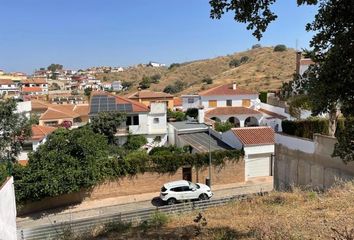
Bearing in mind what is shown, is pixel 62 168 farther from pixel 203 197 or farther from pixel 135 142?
pixel 135 142

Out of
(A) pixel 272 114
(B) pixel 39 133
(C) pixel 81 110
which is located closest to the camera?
(B) pixel 39 133

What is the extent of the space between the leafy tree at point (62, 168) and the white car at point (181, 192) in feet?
14.3

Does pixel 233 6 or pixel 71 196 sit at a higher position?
pixel 233 6

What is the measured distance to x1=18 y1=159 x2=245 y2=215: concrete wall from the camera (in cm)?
2192

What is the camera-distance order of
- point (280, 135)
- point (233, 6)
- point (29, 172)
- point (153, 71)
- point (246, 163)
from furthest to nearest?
point (153, 71), point (246, 163), point (29, 172), point (280, 135), point (233, 6)

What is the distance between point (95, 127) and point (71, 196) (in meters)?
12.4

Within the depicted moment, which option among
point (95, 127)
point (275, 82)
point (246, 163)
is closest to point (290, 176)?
point (246, 163)

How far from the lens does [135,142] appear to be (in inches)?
1346

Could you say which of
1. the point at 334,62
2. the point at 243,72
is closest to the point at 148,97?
the point at 334,62

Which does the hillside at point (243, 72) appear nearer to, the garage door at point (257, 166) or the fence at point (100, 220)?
the garage door at point (257, 166)

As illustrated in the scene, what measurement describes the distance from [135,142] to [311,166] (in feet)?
66.8

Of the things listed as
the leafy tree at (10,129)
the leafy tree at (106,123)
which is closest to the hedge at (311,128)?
the leafy tree at (10,129)

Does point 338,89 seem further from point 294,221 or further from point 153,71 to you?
point 153,71

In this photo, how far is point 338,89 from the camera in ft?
13.1
